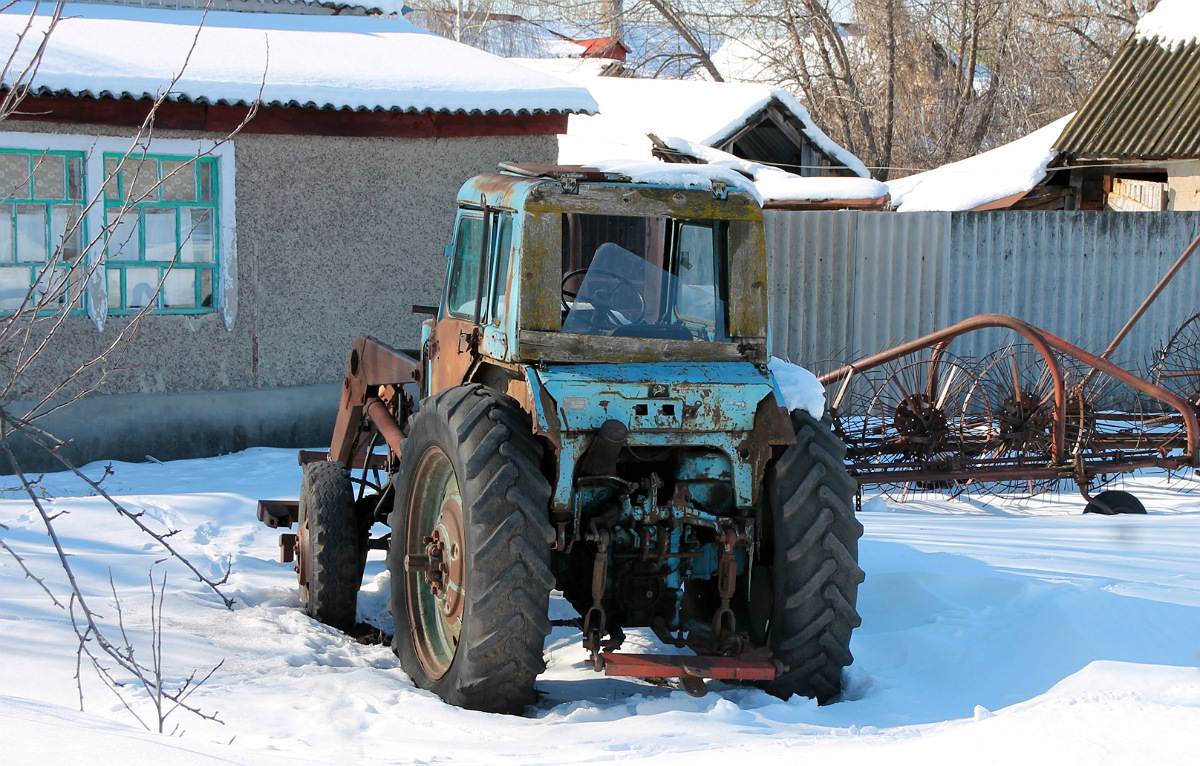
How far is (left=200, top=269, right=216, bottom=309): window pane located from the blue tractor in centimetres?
542

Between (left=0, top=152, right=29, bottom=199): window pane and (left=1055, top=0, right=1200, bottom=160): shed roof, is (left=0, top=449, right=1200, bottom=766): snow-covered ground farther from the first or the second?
(left=1055, top=0, right=1200, bottom=160): shed roof

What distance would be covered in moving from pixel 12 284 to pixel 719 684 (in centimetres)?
717

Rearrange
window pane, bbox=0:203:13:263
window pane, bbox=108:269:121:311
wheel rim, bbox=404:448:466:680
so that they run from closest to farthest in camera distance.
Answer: wheel rim, bbox=404:448:466:680 < window pane, bbox=0:203:13:263 < window pane, bbox=108:269:121:311

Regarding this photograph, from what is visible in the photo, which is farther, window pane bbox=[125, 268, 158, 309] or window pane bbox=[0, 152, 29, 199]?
window pane bbox=[125, 268, 158, 309]

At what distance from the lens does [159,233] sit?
10.1 meters

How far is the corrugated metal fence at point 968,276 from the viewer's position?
39.5 ft

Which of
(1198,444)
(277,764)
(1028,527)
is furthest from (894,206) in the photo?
(277,764)

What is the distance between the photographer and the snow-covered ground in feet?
12.5

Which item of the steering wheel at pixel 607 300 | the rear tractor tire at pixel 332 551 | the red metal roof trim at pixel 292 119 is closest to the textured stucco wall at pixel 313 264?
the red metal roof trim at pixel 292 119

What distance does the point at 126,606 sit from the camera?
5.81m

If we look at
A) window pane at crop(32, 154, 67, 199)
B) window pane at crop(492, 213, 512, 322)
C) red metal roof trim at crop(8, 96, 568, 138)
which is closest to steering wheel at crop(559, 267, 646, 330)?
window pane at crop(492, 213, 512, 322)

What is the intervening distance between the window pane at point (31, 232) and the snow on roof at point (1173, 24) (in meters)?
Answer: 14.4

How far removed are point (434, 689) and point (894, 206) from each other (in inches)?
559

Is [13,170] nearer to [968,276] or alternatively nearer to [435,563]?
[435,563]
